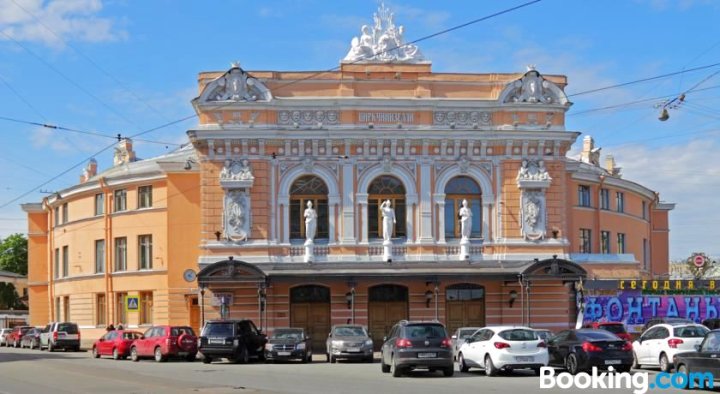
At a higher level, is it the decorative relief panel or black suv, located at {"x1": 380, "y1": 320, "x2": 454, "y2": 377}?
the decorative relief panel

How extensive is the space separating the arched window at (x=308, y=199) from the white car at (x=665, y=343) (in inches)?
750

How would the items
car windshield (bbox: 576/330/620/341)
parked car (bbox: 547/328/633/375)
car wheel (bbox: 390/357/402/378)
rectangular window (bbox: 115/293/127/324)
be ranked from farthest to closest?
1. rectangular window (bbox: 115/293/127/324)
2. car wheel (bbox: 390/357/402/378)
3. car windshield (bbox: 576/330/620/341)
4. parked car (bbox: 547/328/633/375)

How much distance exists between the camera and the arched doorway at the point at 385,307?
159 ft

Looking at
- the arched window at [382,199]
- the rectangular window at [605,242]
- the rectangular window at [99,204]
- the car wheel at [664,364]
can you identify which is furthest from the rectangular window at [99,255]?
the car wheel at [664,364]

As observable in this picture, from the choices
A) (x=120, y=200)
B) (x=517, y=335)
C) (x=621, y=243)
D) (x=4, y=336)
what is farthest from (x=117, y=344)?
(x=621, y=243)

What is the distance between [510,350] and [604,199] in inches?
1348

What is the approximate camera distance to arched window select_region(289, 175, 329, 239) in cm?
4891

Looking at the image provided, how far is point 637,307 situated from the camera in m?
47.8

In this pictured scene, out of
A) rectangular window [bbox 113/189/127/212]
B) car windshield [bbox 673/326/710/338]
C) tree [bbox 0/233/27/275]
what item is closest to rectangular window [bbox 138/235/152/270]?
rectangular window [bbox 113/189/127/212]

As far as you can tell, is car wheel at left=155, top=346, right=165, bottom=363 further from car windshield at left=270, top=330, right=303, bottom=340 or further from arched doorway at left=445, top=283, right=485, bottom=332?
arched doorway at left=445, top=283, right=485, bottom=332

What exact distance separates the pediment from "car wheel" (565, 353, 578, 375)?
2226 cm

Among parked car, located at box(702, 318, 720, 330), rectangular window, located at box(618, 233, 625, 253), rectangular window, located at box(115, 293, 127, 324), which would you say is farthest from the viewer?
rectangular window, located at box(618, 233, 625, 253)

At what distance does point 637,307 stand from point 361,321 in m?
12.4

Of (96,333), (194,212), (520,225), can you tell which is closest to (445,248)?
(520,225)
